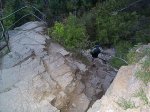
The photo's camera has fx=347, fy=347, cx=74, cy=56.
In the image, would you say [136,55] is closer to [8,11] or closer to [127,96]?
[127,96]

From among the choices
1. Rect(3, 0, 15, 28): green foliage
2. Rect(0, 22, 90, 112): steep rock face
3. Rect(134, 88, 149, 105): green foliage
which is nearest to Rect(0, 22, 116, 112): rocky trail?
Rect(0, 22, 90, 112): steep rock face

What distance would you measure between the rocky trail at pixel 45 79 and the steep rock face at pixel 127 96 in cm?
166

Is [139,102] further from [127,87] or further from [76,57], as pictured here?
[76,57]

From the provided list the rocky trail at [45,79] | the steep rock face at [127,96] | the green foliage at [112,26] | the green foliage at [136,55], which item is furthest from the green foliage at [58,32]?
the steep rock face at [127,96]

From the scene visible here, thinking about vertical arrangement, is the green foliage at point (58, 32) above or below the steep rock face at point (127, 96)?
below

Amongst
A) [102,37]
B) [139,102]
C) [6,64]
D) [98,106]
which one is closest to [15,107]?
[6,64]

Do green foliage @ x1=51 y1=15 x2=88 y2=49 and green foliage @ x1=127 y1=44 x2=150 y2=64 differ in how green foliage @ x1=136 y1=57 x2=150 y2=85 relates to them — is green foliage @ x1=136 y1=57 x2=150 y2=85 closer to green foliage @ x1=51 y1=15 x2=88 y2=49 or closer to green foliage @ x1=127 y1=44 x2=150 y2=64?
green foliage @ x1=127 y1=44 x2=150 y2=64

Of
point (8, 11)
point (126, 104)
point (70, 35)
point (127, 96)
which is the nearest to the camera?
point (126, 104)

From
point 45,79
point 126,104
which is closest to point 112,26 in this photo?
point 45,79

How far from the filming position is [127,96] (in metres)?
5.71

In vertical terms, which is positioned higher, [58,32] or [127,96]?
[127,96]

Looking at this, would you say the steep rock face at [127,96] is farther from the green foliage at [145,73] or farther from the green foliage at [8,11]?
the green foliage at [8,11]

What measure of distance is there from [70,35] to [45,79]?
2054 mm

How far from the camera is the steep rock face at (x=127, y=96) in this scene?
530 centimetres
